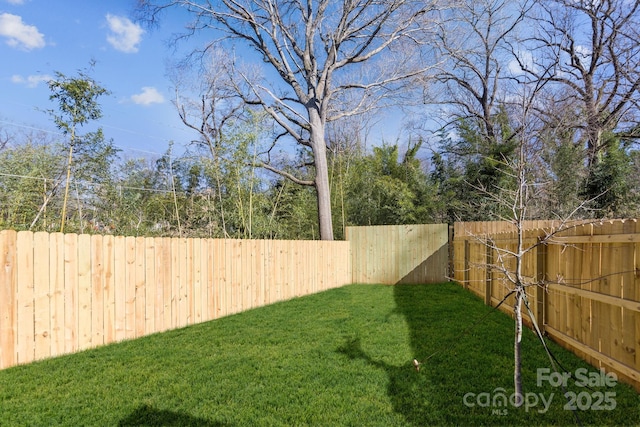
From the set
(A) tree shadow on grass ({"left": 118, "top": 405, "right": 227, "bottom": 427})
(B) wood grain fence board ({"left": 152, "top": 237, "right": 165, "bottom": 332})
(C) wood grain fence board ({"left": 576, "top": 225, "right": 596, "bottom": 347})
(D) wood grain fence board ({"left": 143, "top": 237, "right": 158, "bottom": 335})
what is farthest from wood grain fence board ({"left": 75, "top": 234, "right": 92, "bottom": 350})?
(C) wood grain fence board ({"left": 576, "top": 225, "right": 596, "bottom": 347})

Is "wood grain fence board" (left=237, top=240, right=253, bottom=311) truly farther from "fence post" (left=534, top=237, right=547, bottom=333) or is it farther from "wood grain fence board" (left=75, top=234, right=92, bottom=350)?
"fence post" (left=534, top=237, right=547, bottom=333)

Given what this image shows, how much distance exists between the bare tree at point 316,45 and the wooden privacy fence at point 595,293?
5197 millimetres

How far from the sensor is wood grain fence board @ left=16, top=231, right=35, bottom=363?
8.90ft

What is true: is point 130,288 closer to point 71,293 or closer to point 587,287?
point 71,293

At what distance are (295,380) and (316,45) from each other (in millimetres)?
8972

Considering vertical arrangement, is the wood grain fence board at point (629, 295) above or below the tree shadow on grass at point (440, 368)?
above

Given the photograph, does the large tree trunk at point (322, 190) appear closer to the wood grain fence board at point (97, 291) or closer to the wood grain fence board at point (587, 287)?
the wood grain fence board at point (97, 291)

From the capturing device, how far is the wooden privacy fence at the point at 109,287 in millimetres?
2725

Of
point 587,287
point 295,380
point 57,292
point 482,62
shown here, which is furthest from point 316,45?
point 295,380

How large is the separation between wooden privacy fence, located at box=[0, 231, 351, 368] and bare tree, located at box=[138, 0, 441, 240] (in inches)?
145

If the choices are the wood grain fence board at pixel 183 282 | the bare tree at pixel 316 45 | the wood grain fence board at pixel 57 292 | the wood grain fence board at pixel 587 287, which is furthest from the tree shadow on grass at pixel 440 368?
the bare tree at pixel 316 45

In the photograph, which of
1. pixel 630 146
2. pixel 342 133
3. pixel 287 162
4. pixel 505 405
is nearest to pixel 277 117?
pixel 287 162

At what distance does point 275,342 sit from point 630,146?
35.2ft

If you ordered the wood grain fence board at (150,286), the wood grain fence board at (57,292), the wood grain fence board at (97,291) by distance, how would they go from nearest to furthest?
1. the wood grain fence board at (57,292)
2. the wood grain fence board at (97,291)
3. the wood grain fence board at (150,286)
